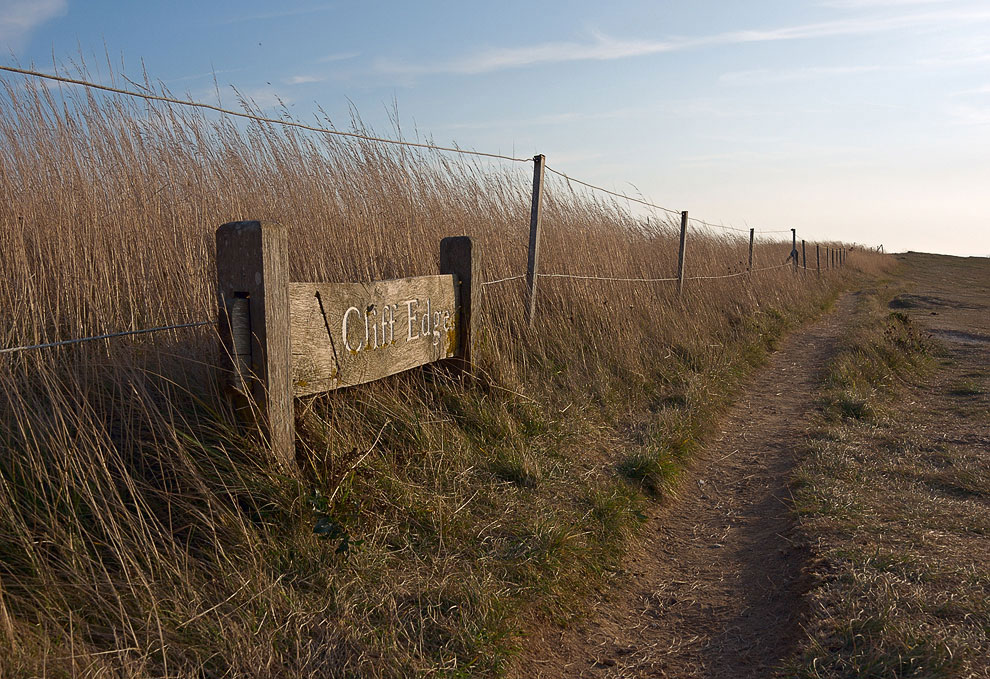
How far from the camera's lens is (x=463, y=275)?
4086 millimetres

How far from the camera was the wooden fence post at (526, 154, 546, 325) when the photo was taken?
5.46 metres

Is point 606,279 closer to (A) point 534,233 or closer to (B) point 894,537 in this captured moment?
(A) point 534,233

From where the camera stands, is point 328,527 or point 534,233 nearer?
point 328,527

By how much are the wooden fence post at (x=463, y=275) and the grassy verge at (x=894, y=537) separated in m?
1.96

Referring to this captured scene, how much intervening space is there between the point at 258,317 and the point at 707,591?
2171 mm

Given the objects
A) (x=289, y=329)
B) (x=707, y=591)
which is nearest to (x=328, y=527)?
(x=289, y=329)

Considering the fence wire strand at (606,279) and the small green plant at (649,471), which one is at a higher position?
the fence wire strand at (606,279)

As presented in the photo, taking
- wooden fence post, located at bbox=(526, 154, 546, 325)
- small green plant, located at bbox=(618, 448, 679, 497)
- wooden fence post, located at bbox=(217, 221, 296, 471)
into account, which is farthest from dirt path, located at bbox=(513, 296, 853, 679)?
wooden fence post, located at bbox=(526, 154, 546, 325)

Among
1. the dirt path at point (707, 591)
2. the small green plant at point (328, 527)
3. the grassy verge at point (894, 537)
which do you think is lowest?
the dirt path at point (707, 591)

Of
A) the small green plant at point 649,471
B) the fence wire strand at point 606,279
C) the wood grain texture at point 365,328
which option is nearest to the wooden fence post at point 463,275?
the wood grain texture at point 365,328

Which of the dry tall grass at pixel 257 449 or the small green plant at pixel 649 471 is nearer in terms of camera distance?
the dry tall grass at pixel 257 449

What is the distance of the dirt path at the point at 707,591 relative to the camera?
2.57 meters

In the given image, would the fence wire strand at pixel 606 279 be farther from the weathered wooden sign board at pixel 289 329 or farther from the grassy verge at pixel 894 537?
the weathered wooden sign board at pixel 289 329

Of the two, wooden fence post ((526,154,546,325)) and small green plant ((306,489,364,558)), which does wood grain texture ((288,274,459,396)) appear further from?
wooden fence post ((526,154,546,325))
